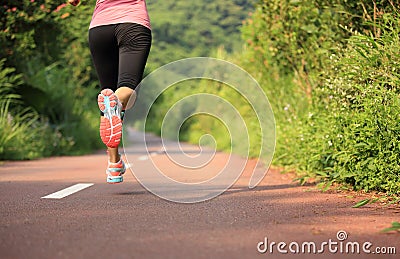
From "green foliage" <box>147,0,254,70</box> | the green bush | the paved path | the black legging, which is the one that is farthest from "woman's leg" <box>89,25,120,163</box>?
"green foliage" <box>147,0,254,70</box>

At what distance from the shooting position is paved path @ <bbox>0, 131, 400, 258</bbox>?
11.2ft

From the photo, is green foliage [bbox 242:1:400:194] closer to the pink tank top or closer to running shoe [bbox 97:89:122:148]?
the pink tank top

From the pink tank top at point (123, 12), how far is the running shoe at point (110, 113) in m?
0.79

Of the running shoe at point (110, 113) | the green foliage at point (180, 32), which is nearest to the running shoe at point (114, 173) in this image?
→ the running shoe at point (110, 113)

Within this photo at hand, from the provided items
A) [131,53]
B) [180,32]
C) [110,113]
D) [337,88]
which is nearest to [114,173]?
[110,113]

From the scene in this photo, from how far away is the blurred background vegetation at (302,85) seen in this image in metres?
6.20

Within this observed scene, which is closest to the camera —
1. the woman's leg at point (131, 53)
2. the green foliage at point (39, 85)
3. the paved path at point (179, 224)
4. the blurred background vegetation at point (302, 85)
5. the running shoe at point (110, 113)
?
the paved path at point (179, 224)

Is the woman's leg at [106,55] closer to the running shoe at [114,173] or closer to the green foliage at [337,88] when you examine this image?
the running shoe at [114,173]

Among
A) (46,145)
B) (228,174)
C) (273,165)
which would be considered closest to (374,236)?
(228,174)

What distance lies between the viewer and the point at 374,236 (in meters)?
3.91

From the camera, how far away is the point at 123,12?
Answer: 19.3 feet

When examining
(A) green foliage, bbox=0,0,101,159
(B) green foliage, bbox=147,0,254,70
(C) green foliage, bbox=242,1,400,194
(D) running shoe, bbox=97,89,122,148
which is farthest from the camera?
(B) green foliage, bbox=147,0,254,70

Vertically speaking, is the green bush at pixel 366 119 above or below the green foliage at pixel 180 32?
below

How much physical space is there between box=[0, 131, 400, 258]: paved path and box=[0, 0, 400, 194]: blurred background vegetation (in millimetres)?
610
